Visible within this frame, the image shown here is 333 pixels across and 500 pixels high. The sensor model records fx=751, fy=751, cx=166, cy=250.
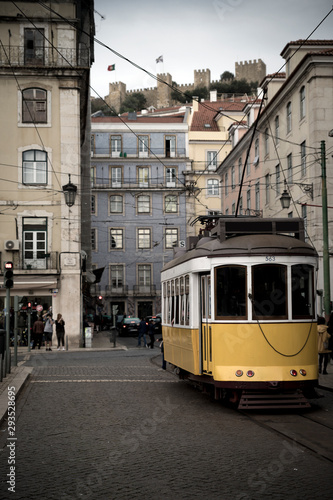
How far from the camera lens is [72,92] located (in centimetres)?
3703

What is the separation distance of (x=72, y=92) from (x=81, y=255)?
8053 millimetres

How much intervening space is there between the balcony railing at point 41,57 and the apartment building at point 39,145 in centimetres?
5

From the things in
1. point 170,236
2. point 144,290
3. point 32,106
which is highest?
point 32,106

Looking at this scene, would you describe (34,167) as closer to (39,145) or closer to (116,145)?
(39,145)

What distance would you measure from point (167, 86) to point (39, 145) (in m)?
116

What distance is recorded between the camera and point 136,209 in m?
68.2

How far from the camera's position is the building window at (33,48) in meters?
36.8

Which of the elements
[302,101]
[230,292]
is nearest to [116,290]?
[302,101]

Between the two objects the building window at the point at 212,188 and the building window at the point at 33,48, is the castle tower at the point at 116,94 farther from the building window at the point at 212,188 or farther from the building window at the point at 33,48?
the building window at the point at 33,48

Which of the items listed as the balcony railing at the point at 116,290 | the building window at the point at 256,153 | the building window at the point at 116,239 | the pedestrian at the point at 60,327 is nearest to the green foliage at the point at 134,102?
the building window at the point at 116,239

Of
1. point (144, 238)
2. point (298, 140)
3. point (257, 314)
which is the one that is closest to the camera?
point (257, 314)

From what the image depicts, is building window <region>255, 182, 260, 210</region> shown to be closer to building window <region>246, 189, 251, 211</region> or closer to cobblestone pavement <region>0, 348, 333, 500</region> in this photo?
building window <region>246, 189, 251, 211</region>

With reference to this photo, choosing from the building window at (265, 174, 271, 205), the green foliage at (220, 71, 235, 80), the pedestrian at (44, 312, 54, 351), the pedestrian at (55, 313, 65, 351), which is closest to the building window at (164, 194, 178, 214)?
the building window at (265, 174, 271, 205)

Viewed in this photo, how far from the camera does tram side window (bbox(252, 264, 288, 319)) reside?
12.2 meters
